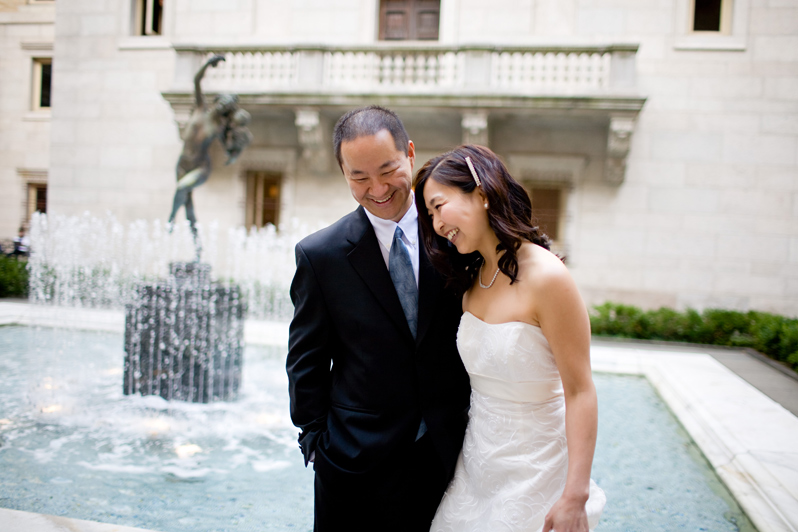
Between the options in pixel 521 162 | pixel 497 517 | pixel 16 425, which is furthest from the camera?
pixel 521 162

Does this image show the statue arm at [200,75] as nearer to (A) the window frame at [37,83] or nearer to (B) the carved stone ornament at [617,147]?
(A) the window frame at [37,83]

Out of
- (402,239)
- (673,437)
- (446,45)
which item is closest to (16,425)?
(402,239)

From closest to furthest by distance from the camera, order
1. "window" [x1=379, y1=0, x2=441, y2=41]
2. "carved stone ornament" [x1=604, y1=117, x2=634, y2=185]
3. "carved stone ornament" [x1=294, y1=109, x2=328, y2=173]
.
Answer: "carved stone ornament" [x1=604, y1=117, x2=634, y2=185] < "carved stone ornament" [x1=294, y1=109, x2=328, y2=173] < "window" [x1=379, y1=0, x2=441, y2=41]

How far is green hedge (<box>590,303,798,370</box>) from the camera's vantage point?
9.27m

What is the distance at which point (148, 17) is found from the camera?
13047mm

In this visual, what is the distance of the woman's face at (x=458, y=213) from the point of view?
1477 mm

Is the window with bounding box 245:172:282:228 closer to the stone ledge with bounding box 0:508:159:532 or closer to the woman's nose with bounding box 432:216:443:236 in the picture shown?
the stone ledge with bounding box 0:508:159:532

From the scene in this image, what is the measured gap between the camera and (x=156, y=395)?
17.1 ft

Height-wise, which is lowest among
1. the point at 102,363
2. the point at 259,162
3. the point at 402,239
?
the point at 102,363

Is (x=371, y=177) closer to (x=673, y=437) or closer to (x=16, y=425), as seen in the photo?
(x=673, y=437)

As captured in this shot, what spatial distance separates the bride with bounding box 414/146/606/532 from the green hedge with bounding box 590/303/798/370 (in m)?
8.93

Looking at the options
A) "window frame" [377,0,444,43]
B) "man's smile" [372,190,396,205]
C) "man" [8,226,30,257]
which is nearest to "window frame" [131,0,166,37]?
"window frame" [377,0,444,43]

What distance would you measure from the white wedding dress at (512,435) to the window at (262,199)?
11.8m

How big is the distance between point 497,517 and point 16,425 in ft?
15.0
